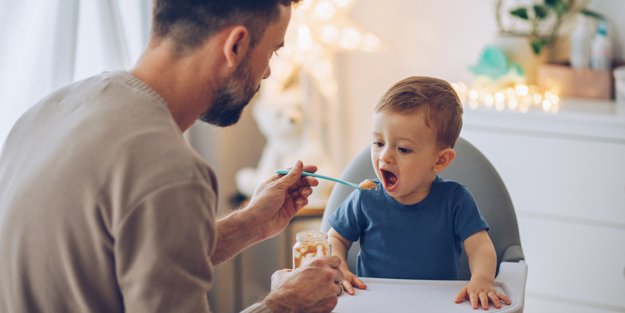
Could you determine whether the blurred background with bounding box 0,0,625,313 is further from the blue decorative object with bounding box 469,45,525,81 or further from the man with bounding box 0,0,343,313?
the man with bounding box 0,0,343,313

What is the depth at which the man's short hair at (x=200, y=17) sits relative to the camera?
4.61ft

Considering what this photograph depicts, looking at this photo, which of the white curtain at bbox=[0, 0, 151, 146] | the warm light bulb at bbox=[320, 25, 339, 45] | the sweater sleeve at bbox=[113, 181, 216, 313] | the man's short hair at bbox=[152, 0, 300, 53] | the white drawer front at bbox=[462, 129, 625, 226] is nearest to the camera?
the sweater sleeve at bbox=[113, 181, 216, 313]

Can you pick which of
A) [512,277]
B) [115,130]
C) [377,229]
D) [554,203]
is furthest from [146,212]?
[554,203]

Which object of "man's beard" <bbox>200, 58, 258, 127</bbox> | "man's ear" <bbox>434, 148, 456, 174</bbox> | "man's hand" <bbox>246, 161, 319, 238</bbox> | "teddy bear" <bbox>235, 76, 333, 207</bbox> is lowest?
"teddy bear" <bbox>235, 76, 333, 207</bbox>

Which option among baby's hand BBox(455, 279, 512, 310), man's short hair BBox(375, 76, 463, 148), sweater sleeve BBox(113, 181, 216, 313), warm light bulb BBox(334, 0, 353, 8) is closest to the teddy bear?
warm light bulb BBox(334, 0, 353, 8)

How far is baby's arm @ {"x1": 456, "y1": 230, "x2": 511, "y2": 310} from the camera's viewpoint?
1546 millimetres

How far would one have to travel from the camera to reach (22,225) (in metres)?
1.36

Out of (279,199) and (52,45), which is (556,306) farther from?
(52,45)

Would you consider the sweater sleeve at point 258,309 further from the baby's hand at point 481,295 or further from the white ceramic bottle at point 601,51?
the white ceramic bottle at point 601,51

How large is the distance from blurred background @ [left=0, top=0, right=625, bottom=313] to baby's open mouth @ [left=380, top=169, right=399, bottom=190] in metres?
0.92

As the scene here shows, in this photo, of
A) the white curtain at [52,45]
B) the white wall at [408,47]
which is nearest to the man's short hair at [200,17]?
the white curtain at [52,45]

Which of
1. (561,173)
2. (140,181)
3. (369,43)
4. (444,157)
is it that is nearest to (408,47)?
(369,43)

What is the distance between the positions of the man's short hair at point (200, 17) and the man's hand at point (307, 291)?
414 millimetres

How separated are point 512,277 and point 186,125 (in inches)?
27.5
